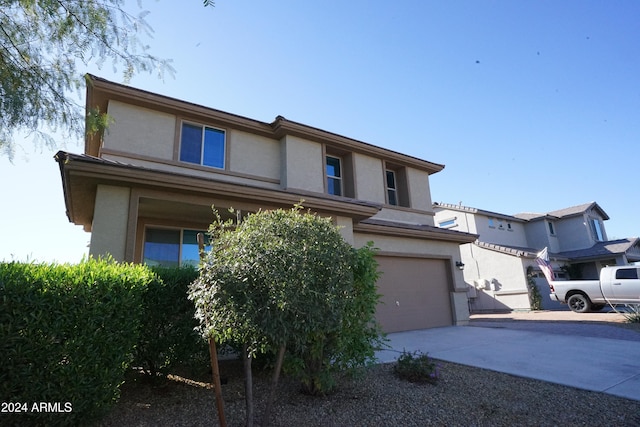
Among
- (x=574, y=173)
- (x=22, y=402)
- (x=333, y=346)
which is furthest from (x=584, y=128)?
(x=22, y=402)

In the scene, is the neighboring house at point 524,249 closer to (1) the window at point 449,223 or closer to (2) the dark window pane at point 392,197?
(1) the window at point 449,223

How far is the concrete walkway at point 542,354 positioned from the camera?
202 inches

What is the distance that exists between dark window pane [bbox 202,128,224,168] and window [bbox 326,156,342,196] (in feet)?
13.3

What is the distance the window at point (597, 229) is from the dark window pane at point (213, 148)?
1171 inches

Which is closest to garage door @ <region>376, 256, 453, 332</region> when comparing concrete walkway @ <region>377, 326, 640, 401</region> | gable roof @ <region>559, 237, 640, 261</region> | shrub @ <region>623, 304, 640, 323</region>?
concrete walkway @ <region>377, 326, 640, 401</region>

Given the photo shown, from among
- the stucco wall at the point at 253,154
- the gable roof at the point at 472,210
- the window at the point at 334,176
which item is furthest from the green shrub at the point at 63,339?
the gable roof at the point at 472,210

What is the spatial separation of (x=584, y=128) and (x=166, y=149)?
46.9 feet

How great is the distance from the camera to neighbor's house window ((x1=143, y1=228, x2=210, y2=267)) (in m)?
8.48

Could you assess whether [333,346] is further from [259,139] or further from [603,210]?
[603,210]

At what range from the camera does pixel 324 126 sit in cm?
1177

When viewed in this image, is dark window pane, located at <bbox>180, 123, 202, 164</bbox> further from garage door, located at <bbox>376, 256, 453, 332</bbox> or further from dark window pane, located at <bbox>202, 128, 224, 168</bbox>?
garage door, located at <bbox>376, 256, 453, 332</bbox>

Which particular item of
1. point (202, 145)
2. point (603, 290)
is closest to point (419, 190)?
point (202, 145)

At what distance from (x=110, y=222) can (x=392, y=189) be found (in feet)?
34.3

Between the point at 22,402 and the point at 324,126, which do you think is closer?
the point at 22,402
